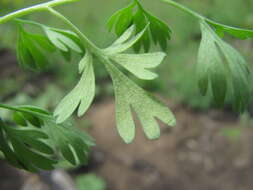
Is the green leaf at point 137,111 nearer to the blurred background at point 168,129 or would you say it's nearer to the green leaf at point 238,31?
the green leaf at point 238,31

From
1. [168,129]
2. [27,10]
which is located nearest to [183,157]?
[168,129]

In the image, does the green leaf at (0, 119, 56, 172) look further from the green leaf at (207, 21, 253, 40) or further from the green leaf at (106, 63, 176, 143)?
the green leaf at (207, 21, 253, 40)

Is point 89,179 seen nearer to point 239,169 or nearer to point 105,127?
point 105,127

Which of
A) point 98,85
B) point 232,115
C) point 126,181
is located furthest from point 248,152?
point 98,85

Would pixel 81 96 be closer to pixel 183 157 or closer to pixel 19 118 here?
pixel 19 118

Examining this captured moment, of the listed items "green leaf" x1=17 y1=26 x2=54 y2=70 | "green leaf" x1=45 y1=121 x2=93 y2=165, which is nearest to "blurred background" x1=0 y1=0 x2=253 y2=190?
"green leaf" x1=17 y1=26 x2=54 y2=70

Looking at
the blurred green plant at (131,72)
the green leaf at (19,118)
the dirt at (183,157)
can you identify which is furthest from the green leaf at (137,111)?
the dirt at (183,157)
